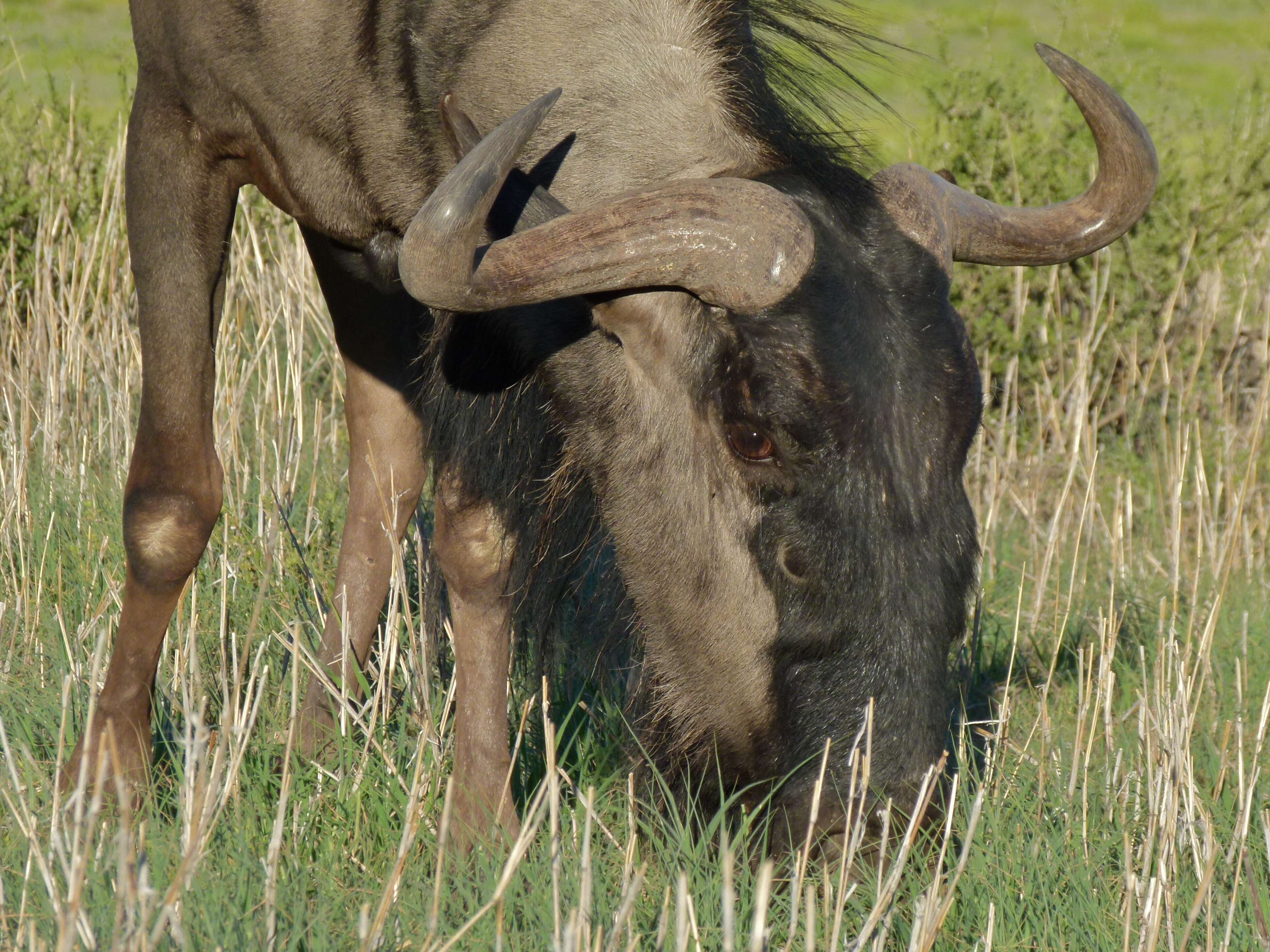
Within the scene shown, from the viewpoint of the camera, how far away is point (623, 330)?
299cm

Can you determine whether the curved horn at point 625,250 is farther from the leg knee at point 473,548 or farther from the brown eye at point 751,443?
the leg knee at point 473,548

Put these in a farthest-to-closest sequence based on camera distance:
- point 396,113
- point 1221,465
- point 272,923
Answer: point 1221,465
point 396,113
point 272,923

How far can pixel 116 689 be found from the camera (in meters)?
3.50

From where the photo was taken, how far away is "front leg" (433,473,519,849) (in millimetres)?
3662

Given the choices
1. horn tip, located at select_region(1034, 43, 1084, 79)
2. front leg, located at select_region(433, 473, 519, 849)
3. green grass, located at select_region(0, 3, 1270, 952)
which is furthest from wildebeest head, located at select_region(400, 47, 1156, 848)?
front leg, located at select_region(433, 473, 519, 849)

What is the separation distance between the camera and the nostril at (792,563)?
9.11 feet

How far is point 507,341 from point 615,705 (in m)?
1.02

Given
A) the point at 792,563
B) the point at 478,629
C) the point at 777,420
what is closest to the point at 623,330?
the point at 777,420

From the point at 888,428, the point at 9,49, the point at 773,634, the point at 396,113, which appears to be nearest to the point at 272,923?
the point at 773,634

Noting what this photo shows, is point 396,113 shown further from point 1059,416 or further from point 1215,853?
point 1059,416

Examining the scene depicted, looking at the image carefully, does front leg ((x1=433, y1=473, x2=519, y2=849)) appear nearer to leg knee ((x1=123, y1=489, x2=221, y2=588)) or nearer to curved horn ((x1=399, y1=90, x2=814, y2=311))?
leg knee ((x1=123, y1=489, x2=221, y2=588))

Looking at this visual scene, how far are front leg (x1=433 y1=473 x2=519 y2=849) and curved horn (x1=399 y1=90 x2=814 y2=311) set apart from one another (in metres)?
1.37

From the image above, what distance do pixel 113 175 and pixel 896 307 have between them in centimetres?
485

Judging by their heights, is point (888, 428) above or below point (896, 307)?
below
